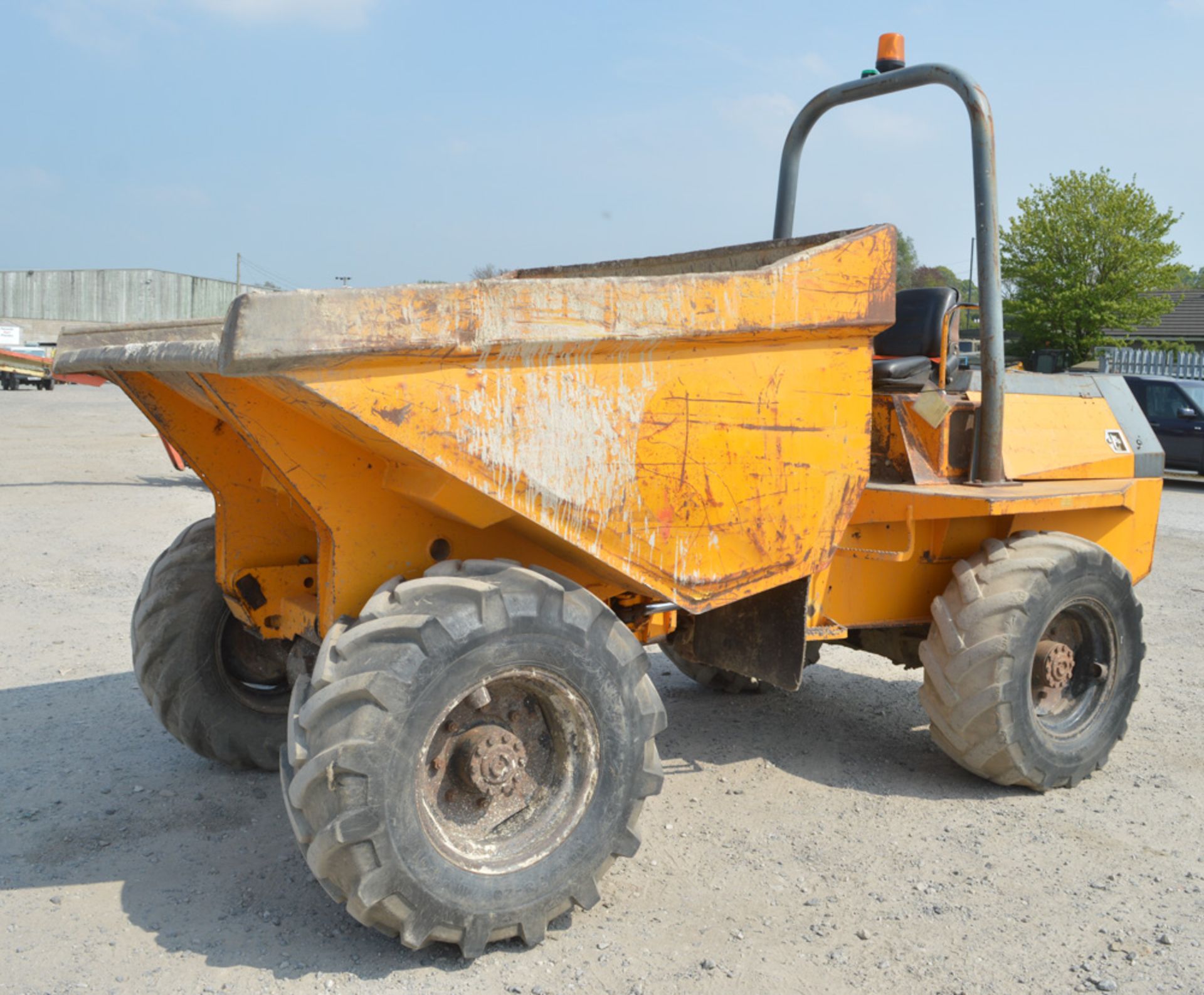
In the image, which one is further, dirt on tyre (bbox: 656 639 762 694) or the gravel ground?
dirt on tyre (bbox: 656 639 762 694)

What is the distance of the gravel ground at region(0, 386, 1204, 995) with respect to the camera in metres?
3.08

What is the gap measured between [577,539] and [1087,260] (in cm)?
3255

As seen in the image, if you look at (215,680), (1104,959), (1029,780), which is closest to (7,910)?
(215,680)

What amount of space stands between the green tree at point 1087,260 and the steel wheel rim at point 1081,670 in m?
28.8

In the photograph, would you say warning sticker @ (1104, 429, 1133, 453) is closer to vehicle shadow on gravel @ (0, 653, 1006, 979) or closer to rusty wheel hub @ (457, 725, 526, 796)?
vehicle shadow on gravel @ (0, 653, 1006, 979)

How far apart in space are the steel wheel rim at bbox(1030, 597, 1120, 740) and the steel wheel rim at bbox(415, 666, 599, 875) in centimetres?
230

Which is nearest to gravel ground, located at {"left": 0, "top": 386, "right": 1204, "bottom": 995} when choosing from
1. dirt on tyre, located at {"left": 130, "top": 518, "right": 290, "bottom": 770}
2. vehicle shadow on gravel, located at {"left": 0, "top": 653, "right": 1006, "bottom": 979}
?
vehicle shadow on gravel, located at {"left": 0, "top": 653, "right": 1006, "bottom": 979}

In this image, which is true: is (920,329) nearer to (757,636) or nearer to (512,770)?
(757,636)

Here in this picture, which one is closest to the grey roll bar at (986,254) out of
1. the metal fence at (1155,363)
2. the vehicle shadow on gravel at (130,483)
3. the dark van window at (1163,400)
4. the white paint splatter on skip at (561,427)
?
the white paint splatter on skip at (561,427)

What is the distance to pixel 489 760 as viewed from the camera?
3195mm

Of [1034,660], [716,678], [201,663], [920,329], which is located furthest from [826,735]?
[201,663]

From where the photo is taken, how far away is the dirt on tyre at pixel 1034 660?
4293 millimetres

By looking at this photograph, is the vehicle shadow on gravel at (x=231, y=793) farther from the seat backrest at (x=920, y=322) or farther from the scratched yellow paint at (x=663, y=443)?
the seat backrest at (x=920, y=322)

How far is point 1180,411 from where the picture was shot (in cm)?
1717
